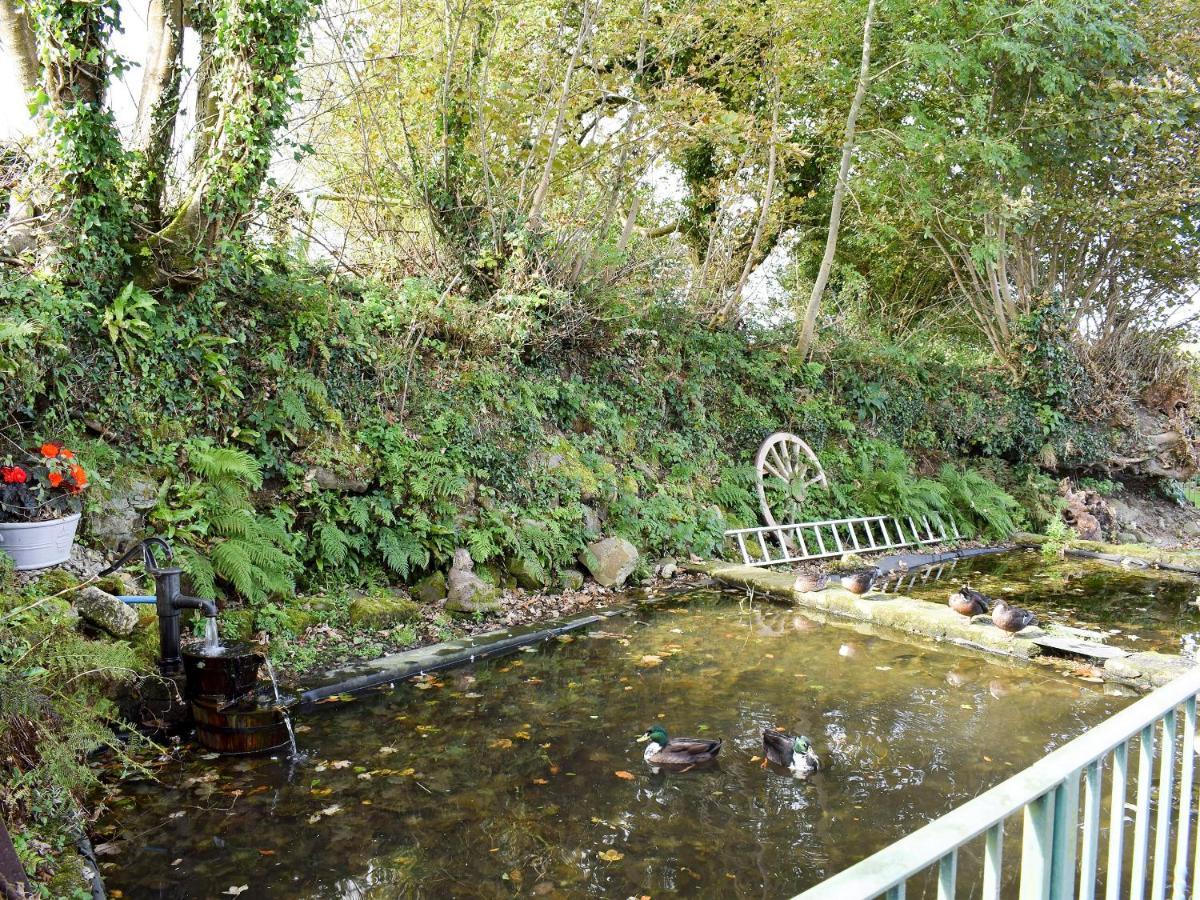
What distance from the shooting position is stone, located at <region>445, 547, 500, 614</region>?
7277 millimetres

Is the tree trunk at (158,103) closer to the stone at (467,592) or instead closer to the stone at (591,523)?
the stone at (467,592)

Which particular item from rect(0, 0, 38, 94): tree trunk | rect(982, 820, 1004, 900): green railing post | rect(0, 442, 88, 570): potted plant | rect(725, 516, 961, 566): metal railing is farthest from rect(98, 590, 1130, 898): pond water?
rect(0, 0, 38, 94): tree trunk

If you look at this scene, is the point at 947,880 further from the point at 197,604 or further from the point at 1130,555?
the point at 1130,555

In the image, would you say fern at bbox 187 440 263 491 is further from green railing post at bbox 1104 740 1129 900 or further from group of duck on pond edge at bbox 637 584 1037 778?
green railing post at bbox 1104 740 1129 900

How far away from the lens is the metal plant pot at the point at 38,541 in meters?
4.48

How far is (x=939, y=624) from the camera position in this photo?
7.13 meters

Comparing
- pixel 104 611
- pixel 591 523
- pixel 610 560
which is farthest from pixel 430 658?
pixel 591 523

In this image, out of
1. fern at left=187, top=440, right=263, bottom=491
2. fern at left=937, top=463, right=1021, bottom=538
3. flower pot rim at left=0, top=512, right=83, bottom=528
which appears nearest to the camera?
flower pot rim at left=0, top=512, right=83, bottom=528

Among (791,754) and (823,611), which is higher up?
(791,754)

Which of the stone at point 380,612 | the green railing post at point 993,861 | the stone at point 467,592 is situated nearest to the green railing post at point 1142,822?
the green railing post at point 993,861

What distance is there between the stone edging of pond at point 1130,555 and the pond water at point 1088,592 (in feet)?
1.70

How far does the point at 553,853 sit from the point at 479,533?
451 centimetres

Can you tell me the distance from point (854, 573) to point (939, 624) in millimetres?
1800

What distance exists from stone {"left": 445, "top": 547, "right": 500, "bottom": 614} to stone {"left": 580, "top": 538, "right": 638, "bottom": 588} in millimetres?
1544
